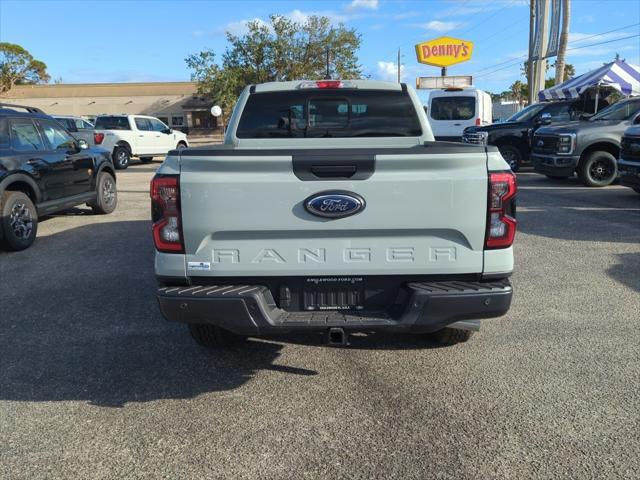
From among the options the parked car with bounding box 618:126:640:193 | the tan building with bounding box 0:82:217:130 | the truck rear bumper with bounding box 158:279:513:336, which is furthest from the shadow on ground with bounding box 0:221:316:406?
the tan building with bounding box 0:82:217:130

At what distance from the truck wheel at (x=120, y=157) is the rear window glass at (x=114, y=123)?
0.82m

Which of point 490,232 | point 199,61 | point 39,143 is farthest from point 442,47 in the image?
point 490,232

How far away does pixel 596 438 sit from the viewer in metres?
2.97

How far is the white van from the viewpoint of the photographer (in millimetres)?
17406

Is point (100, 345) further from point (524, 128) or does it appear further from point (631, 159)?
point (524, 128)

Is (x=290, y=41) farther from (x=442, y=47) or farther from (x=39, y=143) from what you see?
A: (x=39, y=143)

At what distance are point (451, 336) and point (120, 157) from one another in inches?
733

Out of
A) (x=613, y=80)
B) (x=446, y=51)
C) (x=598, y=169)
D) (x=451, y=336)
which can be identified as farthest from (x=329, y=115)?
(x=446, y=51)

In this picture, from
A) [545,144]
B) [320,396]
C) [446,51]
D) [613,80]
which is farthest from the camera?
[446,51]

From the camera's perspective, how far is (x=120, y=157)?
20328 millimetres

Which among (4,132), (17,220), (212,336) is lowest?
(212,336)

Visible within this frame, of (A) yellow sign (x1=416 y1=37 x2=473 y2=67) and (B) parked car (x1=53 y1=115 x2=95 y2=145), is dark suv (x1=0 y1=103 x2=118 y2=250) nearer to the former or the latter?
(B) parked car (x1=53 y1=115 x2=95 y2=145)

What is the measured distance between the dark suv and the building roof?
5200cm

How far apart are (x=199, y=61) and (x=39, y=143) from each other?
1263 inches
